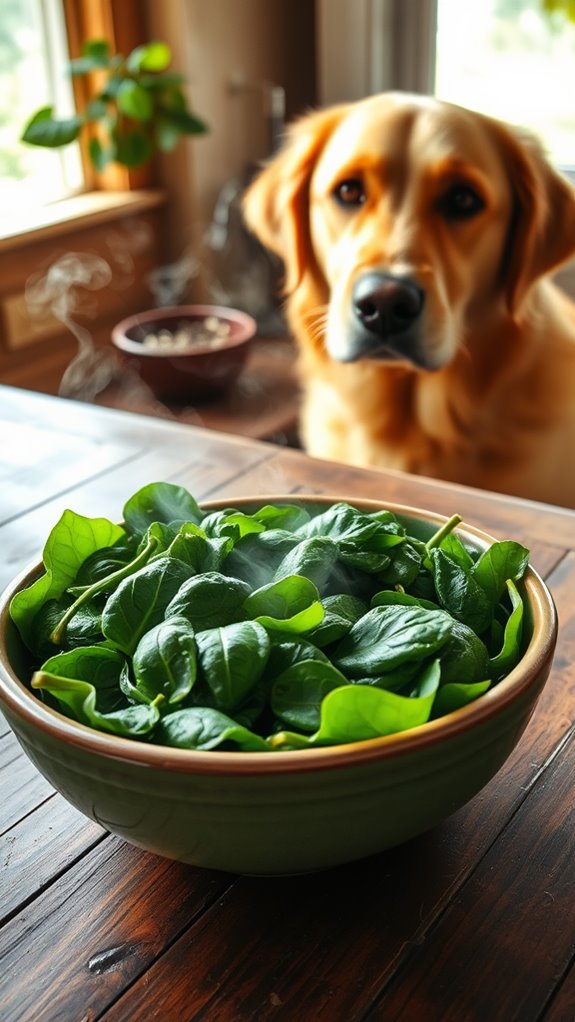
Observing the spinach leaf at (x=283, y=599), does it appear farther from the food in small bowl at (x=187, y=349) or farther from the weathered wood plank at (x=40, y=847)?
the food in small bowl at (x=187, y=349)

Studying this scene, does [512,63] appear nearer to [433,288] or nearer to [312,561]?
[433,288]

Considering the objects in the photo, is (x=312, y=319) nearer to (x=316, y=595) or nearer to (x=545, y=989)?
(x=316, y=595)

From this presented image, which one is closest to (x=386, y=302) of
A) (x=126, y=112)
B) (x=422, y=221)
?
(x=422, y=221)

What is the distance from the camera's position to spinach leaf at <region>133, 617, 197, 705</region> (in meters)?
0.49

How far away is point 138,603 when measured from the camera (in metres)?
0.54

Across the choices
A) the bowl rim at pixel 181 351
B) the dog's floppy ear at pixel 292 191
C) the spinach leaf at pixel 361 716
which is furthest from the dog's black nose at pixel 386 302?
the spinach leaf at pixel 361 716

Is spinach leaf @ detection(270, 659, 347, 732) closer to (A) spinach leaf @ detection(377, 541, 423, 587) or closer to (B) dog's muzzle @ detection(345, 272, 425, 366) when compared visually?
(A) spinach leaf @ detection(377, 541, 423, 587)

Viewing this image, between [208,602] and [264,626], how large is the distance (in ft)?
0.11

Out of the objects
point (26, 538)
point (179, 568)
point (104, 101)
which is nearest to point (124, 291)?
point (104, 101)

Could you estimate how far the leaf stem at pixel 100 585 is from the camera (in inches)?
21.6

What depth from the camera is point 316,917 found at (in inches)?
20.7

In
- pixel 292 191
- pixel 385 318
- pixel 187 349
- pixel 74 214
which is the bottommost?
pixel 187 349

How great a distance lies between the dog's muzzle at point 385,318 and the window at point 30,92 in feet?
4.14

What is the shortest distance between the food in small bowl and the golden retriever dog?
49 centimetres
